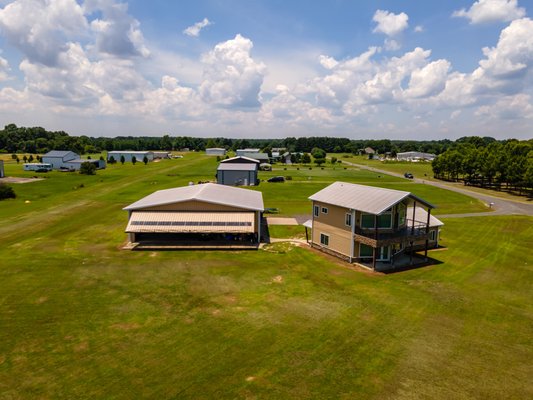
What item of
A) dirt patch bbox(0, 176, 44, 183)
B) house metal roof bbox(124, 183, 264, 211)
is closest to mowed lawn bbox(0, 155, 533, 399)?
house metal roof bbox(124, 183, 264, 211)

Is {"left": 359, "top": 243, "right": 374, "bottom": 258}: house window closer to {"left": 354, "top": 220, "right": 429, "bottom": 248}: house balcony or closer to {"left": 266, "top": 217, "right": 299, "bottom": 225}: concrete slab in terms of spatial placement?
{"left": 354, "top": 220, "right": 429, "bottom": 248}: house balcony

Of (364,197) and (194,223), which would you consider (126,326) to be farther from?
(364,197)

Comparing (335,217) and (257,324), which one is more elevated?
(335,217)

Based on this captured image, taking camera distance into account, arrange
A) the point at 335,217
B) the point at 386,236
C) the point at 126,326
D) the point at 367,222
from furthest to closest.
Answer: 1. the point at 335,217
2. the point at 367,222
3. the point at 386,236
4. the point at 126,326

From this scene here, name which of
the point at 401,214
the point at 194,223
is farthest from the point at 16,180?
the point at 401,214

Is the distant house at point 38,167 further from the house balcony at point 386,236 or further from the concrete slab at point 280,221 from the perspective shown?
the house balcony at point 386,236

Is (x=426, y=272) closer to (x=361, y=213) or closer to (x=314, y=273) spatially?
(x=361, y=213)

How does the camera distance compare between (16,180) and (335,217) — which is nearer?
(335,217)

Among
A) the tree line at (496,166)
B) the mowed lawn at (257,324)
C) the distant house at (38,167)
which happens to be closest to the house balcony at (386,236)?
the mowed lawn at (257,324)
